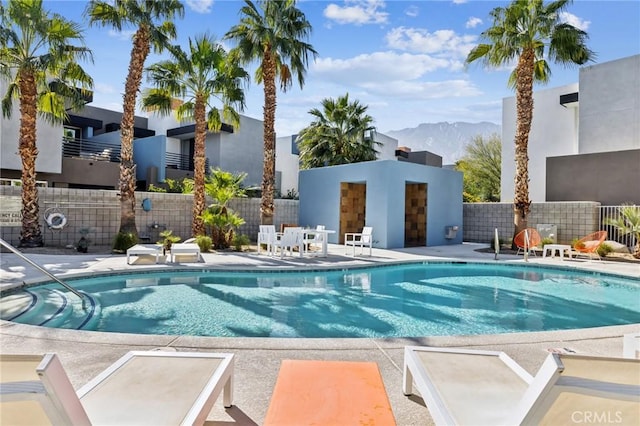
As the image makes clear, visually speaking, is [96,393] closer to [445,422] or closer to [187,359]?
[187,359]

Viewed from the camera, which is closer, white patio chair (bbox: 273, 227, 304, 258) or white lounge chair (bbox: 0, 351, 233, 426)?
white lounge chair (bbox: 0, 351, 233, 426)

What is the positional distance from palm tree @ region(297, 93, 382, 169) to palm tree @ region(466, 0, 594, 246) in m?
8.43

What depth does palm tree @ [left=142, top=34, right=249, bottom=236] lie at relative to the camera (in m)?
13.2

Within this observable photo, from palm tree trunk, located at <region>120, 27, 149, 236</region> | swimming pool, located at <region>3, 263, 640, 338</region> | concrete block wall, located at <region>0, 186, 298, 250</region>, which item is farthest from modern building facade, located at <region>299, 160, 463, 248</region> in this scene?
palm tree trunk, located at <region>120, 27, 149, 236</region>

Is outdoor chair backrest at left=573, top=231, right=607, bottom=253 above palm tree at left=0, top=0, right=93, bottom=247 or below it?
below

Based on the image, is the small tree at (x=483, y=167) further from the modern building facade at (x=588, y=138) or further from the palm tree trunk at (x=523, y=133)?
the palm tree trunk at (x=523, y=133)

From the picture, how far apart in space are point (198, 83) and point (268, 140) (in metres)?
3.07

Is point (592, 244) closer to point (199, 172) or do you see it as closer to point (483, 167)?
point (199, 172)

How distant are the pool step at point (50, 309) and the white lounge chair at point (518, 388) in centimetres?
482

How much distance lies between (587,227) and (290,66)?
1273 cm

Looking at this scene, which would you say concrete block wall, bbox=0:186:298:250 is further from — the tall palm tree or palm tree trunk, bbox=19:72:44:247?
the tall palm tree

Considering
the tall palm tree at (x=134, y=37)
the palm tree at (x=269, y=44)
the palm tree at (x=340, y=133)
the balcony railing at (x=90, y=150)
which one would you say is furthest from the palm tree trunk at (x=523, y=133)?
the balcony railing at (x=90, y=150)

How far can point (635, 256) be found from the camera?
481 inches

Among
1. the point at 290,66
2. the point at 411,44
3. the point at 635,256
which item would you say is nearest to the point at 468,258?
the point at 635,256
